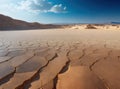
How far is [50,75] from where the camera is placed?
259 centimetres

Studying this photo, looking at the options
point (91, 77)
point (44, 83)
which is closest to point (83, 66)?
point (91, 77)

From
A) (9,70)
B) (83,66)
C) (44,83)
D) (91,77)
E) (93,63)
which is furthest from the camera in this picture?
(93,63)

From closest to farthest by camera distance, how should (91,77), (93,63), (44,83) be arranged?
(44,83) < (91,77) < (93,63)

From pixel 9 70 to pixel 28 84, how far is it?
813mm

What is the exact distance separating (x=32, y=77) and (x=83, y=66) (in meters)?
1.14

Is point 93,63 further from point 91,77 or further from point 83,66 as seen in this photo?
point 91,77

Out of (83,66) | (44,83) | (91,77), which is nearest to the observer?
(44,83)

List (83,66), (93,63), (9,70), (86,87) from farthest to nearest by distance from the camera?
(93,63)
(83,66)
(9,70)
(86,87)

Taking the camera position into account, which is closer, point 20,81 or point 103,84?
point 103,84

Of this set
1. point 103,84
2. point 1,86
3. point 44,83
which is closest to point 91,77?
point 103,84

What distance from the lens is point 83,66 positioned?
10.1 feet

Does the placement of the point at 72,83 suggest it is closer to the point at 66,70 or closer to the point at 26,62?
the point at 66,70

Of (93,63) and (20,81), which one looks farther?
(93,63)

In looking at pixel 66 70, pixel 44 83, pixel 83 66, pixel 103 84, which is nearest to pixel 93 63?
pixel 83 66
